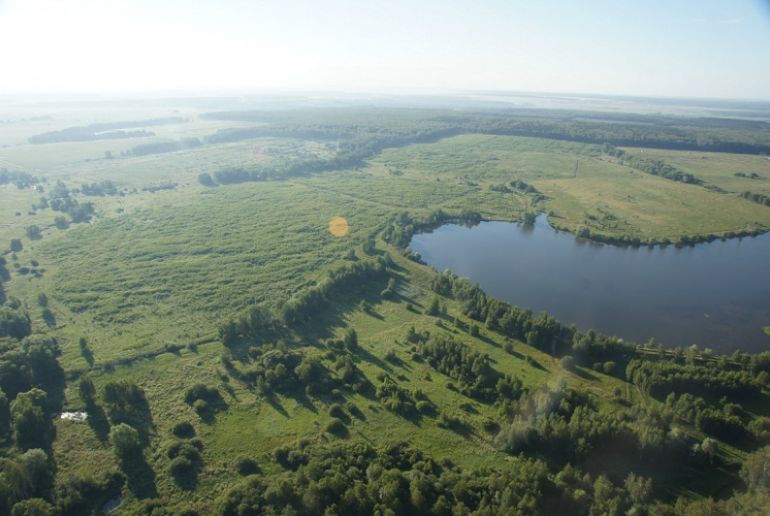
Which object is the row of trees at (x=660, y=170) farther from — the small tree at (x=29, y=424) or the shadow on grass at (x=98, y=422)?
the small tree at (x=29, y=424)

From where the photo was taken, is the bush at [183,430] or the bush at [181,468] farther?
the bush at [183,430]

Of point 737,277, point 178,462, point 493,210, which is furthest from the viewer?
point 493,210

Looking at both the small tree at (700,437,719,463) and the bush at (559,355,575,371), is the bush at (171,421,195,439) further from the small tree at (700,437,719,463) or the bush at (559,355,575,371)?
the small tree at (700,437,719,463)

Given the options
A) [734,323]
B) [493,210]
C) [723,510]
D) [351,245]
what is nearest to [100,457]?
[723,510]

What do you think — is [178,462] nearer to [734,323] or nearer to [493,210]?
[734,323]

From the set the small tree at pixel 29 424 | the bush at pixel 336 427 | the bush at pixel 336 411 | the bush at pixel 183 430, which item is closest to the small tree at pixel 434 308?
the bush at pixel 336 411
